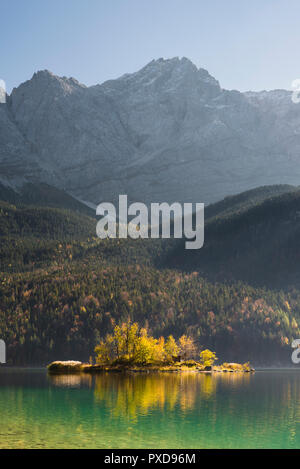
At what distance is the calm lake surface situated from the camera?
69.8 m

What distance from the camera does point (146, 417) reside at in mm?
87688

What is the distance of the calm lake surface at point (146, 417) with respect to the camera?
229 ft

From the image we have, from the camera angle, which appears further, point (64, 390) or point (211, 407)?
point (64, 390)

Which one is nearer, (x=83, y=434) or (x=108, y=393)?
(x=83, y=434)

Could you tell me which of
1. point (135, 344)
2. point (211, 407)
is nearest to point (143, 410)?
point (211, 407)

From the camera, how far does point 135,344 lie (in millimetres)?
182500

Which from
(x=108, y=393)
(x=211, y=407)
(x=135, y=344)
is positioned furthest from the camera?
(x=135, y=344)
